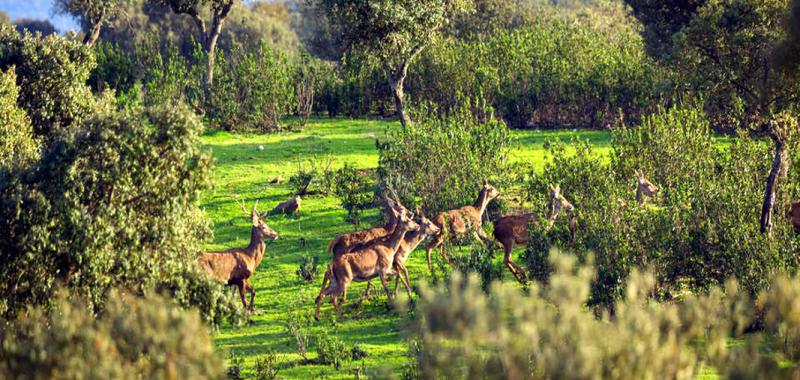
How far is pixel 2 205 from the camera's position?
12.4m

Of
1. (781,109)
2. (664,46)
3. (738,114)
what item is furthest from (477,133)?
(664,46)

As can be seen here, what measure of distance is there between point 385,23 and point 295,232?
22.7 ft

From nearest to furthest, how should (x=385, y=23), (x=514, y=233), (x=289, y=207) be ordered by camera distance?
(x=514, y=233), (x=289, y=207), (x=385, y=23)

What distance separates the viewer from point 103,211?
12180 millimetres

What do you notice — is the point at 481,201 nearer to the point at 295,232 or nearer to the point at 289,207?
the point at 295,232

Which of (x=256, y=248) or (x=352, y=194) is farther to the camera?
(x=352, y=194)

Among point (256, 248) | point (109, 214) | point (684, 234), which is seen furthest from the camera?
point (256, 248)

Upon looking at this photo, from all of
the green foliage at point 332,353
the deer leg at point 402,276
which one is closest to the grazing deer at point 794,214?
the deer leg at point 402,276

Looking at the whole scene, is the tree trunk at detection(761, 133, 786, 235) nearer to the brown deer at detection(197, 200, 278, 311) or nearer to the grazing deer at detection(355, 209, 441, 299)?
the grazing deer at detection(355, 209, 441, 299)

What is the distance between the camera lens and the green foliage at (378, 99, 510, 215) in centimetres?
2247

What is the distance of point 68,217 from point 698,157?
46.2ft

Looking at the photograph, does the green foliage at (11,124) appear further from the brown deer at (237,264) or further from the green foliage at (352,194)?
the green foliage at (352,194)

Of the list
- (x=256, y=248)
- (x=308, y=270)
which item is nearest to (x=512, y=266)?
(x=308, y=270)

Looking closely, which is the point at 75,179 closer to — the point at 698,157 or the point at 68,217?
the point at 68,217
